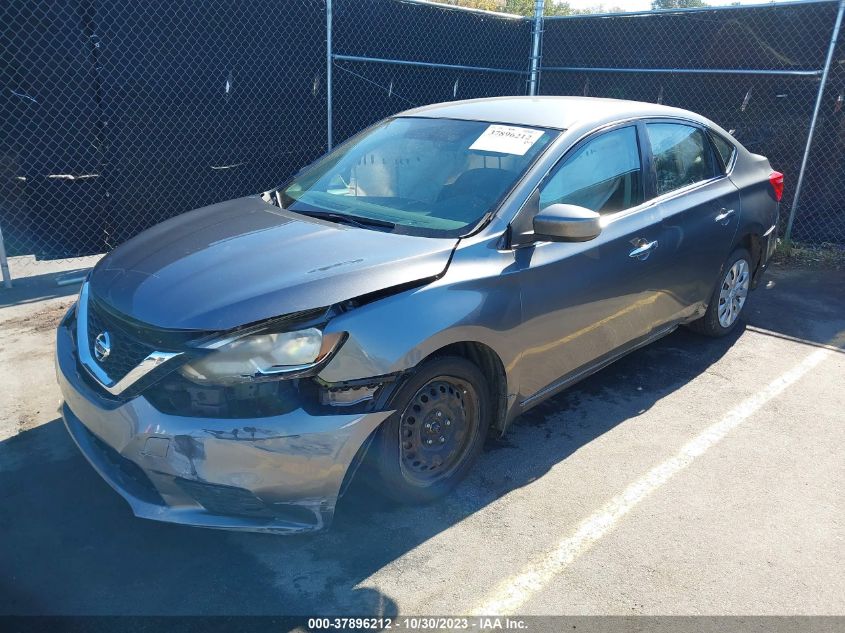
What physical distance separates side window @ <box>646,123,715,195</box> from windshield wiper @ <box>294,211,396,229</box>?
1861mm

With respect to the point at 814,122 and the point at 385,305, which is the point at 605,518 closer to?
the point at 385,305

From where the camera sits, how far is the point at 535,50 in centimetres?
941

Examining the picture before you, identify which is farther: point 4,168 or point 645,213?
point 4,168

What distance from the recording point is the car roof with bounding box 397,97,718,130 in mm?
3824

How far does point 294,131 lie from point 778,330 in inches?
203

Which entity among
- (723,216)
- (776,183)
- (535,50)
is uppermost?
(535,50)

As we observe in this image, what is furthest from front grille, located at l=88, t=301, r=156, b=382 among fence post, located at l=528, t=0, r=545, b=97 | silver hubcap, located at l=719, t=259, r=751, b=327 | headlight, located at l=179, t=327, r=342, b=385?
fence post, located at l=528, t=0, r=545, b=97

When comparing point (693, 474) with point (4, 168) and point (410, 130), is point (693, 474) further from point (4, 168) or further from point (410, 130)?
point (4, 168)

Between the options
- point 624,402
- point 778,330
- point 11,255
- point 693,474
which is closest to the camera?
point 693,474

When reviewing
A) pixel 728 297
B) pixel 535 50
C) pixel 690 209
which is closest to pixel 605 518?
pixel 690 209

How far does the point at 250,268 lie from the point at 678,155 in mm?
3022

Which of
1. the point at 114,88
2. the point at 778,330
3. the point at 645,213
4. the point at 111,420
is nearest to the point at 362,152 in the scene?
the point at 645,213

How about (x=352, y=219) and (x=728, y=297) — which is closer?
(x=352, y=219)

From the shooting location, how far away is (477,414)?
329cm
